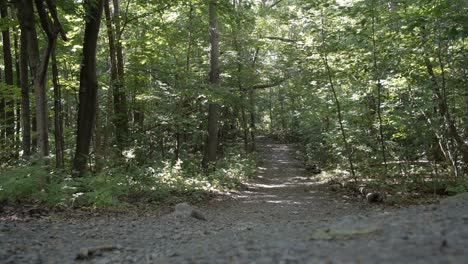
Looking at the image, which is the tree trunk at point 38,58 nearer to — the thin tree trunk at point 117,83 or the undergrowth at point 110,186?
the undergrowth at point 110,186

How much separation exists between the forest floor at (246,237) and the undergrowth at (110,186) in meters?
0.77

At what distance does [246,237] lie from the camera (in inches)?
183

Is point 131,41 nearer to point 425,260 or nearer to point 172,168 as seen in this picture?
point 172,168

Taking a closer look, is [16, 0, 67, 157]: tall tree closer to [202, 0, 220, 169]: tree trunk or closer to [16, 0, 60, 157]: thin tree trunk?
[16, 0, 60, 157]: thin tree trunk

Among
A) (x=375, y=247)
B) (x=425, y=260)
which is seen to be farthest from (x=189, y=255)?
(x=425, y=260)

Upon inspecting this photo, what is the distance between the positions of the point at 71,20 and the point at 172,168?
6.02 meters

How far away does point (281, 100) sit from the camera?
38.6 meters

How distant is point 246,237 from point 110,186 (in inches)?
186

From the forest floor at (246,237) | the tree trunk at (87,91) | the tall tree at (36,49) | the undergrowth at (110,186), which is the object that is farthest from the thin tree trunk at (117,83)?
the forest floor at (246,237)

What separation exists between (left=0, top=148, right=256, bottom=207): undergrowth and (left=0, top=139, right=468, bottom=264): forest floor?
2.54ft

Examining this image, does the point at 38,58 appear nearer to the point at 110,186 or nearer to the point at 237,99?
the point at 110,186

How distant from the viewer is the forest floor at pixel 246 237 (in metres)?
2.79

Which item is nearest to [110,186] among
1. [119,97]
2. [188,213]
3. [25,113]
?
[188,213]

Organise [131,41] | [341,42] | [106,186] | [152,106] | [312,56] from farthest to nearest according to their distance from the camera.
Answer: [152,106]
[131,41]
[312,56]
[341,42]
[106,186]
